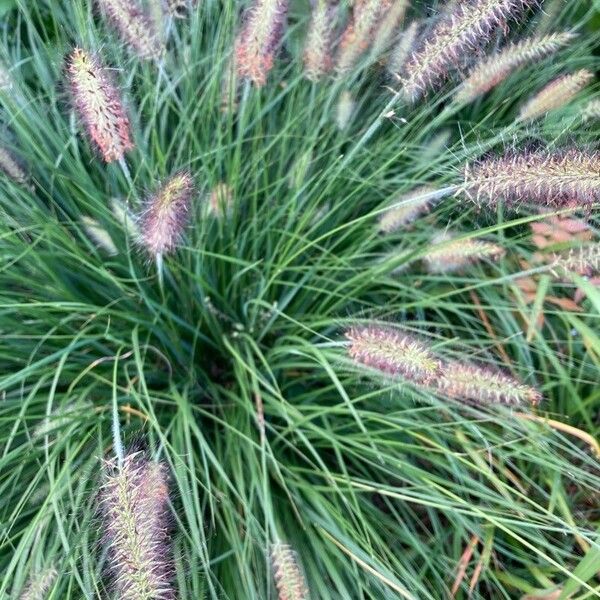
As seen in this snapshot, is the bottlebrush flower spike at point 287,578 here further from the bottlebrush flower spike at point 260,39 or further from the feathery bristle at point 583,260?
the bottlebrush flower spike at point 260,39

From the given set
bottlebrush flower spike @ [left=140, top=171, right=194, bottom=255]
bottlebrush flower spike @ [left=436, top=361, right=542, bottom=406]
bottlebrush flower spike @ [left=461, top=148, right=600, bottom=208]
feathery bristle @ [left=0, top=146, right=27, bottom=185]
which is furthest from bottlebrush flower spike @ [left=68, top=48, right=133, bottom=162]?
bottlebrush flower spike @ [left=436, top=361, right=542, bottom=406]

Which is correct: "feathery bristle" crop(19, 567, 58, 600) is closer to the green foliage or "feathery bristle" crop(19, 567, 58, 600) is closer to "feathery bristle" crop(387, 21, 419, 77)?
the green foliage

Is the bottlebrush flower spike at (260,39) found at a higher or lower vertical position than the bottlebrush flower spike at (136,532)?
higher

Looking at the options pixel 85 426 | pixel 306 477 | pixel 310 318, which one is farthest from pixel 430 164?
pixel 85 426

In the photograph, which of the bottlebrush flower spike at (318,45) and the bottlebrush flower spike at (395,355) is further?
the bottlebrush flower spike at (318,45)

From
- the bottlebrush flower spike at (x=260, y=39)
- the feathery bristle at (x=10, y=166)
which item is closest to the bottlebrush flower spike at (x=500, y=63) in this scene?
the bottlebrush flower spike at (x=260, y=39)

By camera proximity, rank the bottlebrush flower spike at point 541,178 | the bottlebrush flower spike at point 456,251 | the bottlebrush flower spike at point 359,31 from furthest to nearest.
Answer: the bottlebrush flower spike at point 359,31 < the bottlebrush flower spike at point 456,251 < the bottlebrush flower spike at point 541,178

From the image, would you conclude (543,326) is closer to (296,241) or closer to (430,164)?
(430,164)
